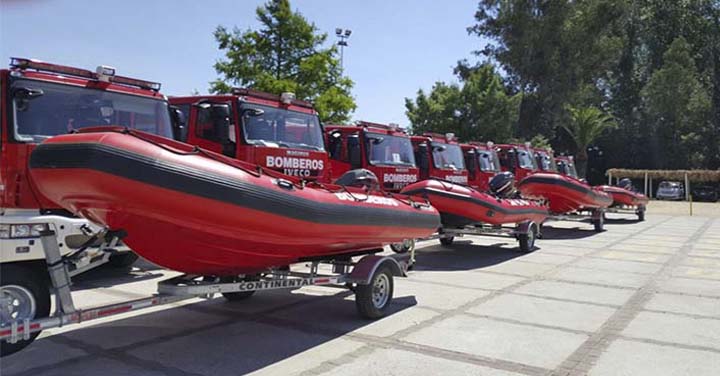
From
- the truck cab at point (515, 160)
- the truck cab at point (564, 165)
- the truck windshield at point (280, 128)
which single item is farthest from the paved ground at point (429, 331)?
the truck cab at point (564, 165)

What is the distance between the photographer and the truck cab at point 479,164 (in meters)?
16.5

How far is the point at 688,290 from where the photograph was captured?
8.46 meters

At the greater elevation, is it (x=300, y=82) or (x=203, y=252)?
(x=300, y=82)

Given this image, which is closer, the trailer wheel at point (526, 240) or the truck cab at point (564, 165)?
the trailer wheel at point (526, 240)

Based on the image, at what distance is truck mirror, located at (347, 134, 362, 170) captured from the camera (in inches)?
471

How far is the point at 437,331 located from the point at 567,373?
142 cm

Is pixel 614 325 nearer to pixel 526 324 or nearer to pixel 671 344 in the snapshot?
pixel 671 344

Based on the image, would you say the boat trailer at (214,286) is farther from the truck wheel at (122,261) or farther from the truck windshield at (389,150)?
the truck windshield at (389,150)

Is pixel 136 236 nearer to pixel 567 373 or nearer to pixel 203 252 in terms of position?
pixel 203 252

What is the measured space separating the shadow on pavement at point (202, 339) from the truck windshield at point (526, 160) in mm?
13481

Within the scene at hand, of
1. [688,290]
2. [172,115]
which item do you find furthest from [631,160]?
[172,115]

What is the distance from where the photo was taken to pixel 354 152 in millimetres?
12016

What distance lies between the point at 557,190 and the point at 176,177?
481 inches

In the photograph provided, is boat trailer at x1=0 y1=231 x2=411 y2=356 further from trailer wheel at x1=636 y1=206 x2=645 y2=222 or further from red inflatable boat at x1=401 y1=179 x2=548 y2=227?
trailer wheel at x1=636 y1=206 x2=645 y2=222
